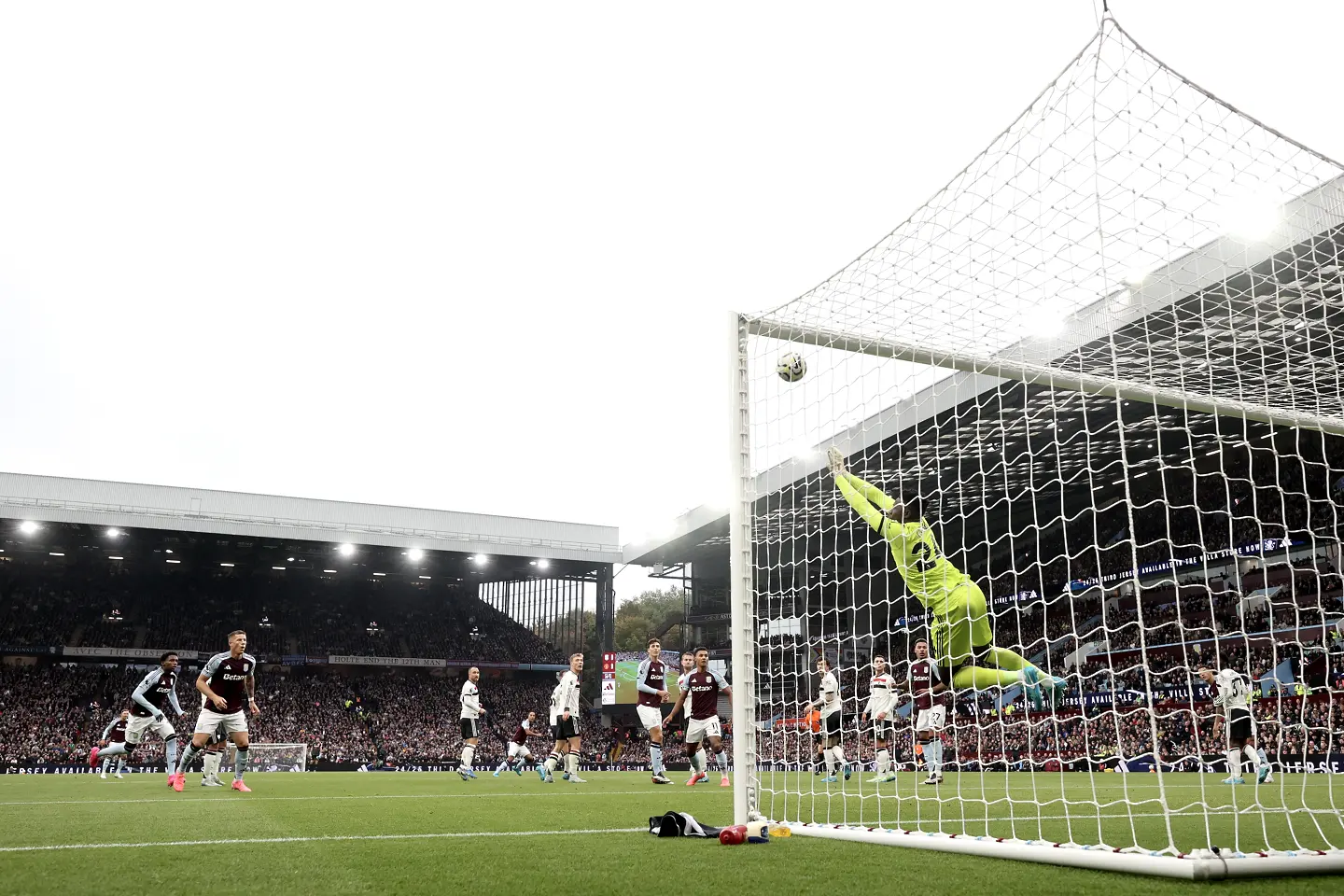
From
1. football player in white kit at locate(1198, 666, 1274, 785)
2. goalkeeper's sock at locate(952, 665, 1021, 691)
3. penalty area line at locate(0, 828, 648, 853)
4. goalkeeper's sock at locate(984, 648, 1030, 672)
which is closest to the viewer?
penalty area line at locate(0, 828, 648, 853)

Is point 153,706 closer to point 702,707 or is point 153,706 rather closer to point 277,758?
point 702,707

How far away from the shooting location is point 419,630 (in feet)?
138

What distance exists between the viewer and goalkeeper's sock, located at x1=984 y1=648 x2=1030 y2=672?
712 centimetres

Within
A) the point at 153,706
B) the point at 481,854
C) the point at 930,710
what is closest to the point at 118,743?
the point at 153,706

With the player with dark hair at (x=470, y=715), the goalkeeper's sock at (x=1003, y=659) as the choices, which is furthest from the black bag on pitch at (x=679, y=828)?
the player with dark hair at (x=470, y=715)

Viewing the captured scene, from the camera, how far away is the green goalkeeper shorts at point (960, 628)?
674 centimetres

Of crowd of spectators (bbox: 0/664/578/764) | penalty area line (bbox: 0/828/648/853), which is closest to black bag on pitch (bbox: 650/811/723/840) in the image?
penalty area line (bbox: 0/828/648/853)

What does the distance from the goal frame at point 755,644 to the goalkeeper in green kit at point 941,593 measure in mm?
860

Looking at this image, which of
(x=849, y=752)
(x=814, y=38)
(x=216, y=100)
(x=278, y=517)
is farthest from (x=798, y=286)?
(x=278, y=517)

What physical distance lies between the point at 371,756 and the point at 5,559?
17.4m

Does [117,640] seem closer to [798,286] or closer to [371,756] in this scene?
[371,756]

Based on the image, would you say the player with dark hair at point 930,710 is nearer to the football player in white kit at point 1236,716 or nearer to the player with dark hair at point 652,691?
the player with dark hair at point 652,691

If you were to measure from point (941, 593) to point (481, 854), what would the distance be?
375 centimetres

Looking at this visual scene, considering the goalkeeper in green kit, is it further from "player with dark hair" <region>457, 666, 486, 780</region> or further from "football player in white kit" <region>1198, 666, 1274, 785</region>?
"player with dark hair" <region>457, 666, 486, 780</region>
